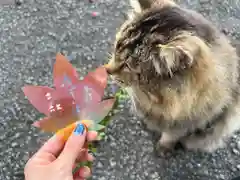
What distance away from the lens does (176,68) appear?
128cm

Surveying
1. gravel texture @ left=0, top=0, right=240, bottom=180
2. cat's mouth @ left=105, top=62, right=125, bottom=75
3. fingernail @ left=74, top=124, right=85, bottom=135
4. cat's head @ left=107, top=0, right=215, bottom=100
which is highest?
cat's head @ left=107, top=0, right=215, bottom=100

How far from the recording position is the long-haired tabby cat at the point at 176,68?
1.28 m

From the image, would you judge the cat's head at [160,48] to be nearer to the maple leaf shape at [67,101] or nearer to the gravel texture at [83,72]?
the maple leaf shape at [67,101]

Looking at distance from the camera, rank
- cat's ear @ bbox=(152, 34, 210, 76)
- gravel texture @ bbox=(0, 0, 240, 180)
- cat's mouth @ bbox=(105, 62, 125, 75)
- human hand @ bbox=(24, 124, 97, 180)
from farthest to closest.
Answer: gravel texture @ bbox=(0, 0, 240, 180)
cat's mouth @ bbox=(105, 62, 125, 75)
human hand @ bbox=(24, 124, 97, 180)
cat's ear @ bbox=(152, 34, 210, 76)

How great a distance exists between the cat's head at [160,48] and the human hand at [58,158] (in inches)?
11.5

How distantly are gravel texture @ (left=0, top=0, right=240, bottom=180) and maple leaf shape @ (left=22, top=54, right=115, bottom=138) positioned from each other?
53 centimetres

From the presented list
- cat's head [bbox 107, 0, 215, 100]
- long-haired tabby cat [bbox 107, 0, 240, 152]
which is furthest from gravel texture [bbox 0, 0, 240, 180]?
cat's head [bbox 107, 0, 215, 100]

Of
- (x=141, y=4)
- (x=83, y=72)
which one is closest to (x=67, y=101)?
(x=141, y=4)

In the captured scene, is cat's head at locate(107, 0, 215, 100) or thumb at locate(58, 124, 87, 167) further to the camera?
thumb at locate(58, 124, 87, 167)

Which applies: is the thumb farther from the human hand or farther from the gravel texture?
the gravel texture

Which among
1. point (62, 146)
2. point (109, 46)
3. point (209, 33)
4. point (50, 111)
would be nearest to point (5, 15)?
point (109, 46)

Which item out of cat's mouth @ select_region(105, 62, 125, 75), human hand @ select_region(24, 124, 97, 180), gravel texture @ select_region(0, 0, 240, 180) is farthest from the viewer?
gravel texture @ select_region(0, 0, 240, 180)

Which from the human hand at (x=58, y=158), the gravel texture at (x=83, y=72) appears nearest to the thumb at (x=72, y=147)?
the human hand at (x=58, y=158)

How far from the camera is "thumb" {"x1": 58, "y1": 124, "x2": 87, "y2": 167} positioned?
1.35 metres
